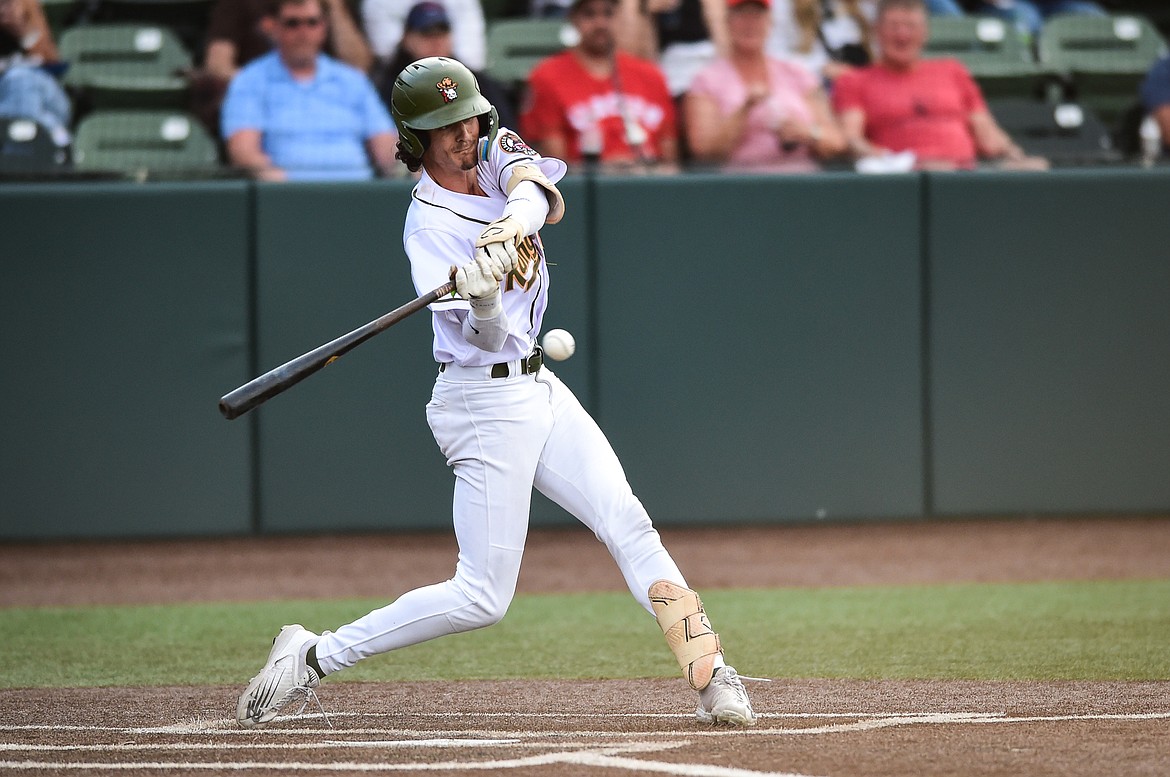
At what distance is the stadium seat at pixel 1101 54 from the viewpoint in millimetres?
9250

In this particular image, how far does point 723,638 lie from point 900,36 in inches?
173

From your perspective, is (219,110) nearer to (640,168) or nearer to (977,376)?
(640,168)

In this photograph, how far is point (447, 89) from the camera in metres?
4.04

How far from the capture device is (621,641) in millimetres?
5891

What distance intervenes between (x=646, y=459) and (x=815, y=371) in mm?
1047

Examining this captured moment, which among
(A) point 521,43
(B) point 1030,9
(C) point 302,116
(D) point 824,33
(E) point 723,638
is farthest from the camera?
(B) point 1030,9

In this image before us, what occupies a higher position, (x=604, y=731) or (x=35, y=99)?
(x=35, y=99)

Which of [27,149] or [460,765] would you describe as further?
[27,149]

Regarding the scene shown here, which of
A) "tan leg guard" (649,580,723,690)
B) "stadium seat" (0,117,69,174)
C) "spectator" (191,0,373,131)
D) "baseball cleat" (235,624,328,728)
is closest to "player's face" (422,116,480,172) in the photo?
"tan leg guard" (649,580,723,690)

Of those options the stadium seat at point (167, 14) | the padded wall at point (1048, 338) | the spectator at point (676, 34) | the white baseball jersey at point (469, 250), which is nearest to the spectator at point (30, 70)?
→ the stadium seat at point (167, 14)

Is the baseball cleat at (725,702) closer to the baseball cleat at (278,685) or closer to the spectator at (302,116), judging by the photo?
the baseball cleat at (278,685)

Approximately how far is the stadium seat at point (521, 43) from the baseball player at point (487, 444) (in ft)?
16.0

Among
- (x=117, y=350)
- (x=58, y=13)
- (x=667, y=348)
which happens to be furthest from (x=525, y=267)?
(x=58, y=13)

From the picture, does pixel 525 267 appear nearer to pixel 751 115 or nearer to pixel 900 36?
pixel 751 115
